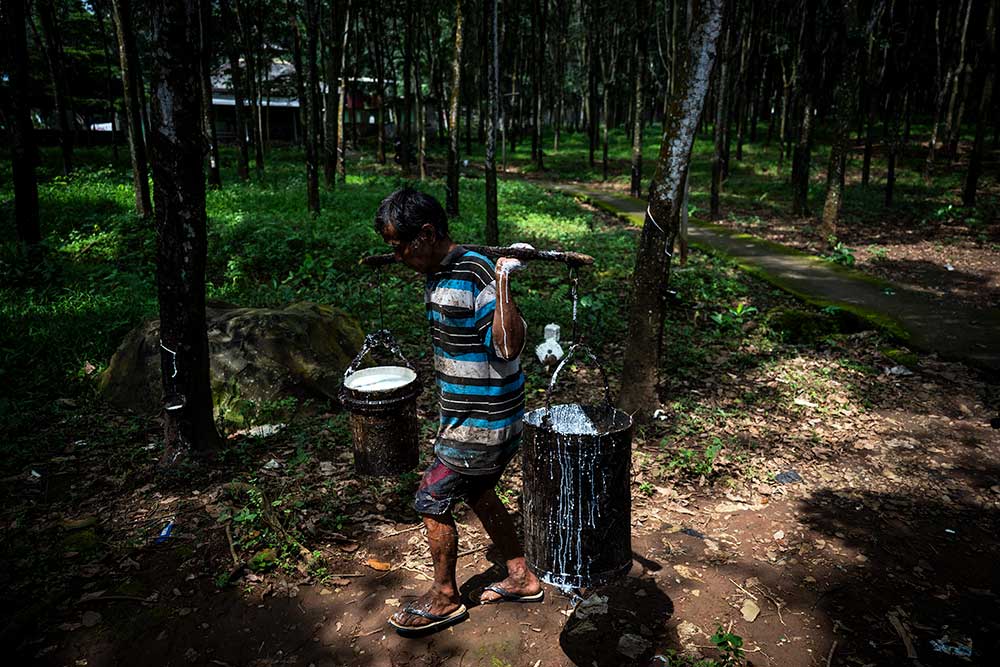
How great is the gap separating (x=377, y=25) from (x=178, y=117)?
951 inches

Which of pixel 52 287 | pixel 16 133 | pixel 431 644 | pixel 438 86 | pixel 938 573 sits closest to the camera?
pixel 431 644

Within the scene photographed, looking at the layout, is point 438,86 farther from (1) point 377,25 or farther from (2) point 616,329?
(2) point 616,329

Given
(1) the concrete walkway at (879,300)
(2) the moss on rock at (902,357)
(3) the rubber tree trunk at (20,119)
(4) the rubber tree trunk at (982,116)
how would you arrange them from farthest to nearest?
(4) the rubber tree trunk at (982,116), (3) the rubber tree trunk at (20,119), (1) the concrete walkway at (879,300), (2) the moss on rock at (902,357)

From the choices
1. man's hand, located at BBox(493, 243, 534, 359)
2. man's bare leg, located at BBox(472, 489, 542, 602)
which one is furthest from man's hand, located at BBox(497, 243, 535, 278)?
man's bare leg, located at BBox(472, 489, 542, 602)

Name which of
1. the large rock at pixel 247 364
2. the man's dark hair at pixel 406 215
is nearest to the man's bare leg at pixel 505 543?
the man's dark hair at pixel 406 215

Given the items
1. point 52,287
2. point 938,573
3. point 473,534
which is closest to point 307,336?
point 473,534

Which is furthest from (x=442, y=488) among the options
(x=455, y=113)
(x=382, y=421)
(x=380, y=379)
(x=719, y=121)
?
(x=719, y=121)

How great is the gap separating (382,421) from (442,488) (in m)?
1.10

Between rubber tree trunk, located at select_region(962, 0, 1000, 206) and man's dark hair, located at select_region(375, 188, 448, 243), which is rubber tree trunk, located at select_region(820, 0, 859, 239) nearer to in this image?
rubber tree trunk, located at select_region(962, 0, 1000, 206)

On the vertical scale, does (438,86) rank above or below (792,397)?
above

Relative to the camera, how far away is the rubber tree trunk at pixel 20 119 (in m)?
8.92

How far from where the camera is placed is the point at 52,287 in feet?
26.9

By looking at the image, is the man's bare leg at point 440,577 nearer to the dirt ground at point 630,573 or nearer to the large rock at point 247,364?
the dirt ground at point 630,573

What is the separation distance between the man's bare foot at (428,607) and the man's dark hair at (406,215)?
1820mm
